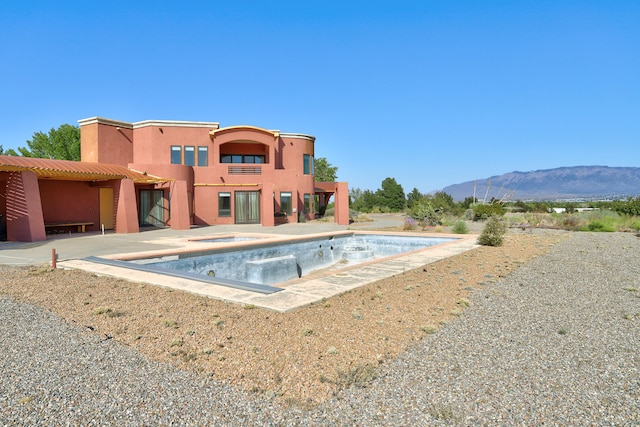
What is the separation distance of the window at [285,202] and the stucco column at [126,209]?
9.90m

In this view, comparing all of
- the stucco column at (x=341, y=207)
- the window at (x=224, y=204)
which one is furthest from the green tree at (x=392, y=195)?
the window at (x=224, y=204)

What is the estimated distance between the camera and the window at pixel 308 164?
2983 cm

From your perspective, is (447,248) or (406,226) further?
(406,226)

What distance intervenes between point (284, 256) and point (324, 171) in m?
41.7

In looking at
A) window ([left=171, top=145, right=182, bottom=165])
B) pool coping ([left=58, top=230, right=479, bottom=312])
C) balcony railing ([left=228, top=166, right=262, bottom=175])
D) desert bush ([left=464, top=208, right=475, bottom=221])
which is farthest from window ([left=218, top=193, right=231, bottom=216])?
desert bush ([left=464, top=208, right=475, bottom=221])

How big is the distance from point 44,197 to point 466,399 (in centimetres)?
2050

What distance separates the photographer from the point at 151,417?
2871 millimetres

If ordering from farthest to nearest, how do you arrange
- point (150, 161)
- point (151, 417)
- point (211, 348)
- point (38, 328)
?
point (150, 161), point (38, 328), point (211, 348), point (151, 417)

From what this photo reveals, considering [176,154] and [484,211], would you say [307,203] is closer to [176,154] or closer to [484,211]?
[176,154]

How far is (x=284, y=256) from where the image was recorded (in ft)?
42.8

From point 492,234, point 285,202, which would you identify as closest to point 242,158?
point 285,202

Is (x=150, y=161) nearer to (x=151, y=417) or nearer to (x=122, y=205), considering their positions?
(x=122, y=205)

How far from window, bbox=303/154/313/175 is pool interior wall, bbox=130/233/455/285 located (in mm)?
12883

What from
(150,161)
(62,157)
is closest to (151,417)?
(150,161)
